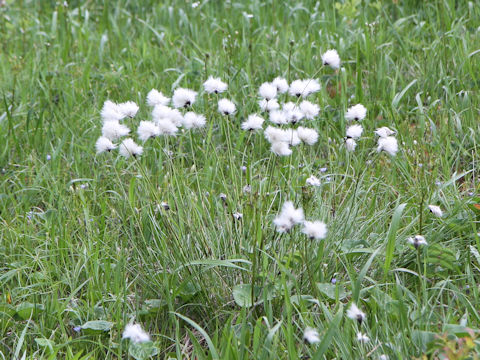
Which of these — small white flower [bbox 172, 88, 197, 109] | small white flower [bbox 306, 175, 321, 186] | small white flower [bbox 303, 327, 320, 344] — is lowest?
small white flower [bbox 303, 327, 320, 344]

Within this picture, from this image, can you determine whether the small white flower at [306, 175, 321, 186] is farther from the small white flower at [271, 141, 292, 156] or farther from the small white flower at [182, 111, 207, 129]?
the small white flower at [182, 111, 207, 129]

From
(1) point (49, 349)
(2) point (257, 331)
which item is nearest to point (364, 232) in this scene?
(2) point (257, 331)

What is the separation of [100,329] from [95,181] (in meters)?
0.96

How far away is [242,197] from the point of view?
2.38 meters

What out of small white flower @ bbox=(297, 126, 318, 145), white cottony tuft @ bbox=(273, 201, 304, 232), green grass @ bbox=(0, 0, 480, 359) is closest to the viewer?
white cottony tuft @ bbox=(273, 201, 304, 232)

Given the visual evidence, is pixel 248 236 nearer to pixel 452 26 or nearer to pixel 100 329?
pixel 100 329

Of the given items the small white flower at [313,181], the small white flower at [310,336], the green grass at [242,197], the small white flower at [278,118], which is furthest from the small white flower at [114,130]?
the small white flower at [310,336]

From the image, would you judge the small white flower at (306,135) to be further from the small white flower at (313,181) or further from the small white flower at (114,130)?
the small white flower at (114,130)

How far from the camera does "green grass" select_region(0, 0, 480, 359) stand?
2080 millimetres

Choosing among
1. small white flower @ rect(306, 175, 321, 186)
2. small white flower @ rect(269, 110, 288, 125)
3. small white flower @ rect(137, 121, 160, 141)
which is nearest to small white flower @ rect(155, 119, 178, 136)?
small white flower @ rect(137, 121, 160, 141)

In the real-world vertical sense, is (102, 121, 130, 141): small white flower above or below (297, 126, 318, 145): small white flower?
above

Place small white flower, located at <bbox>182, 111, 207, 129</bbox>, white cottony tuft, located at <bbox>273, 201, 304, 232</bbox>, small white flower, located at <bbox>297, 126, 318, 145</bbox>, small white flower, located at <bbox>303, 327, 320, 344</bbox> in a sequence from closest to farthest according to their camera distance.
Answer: small white flower, located at <bbox>303, 327, 320, 344</bbox>, white cottony tuft, located at <bbox>273, 201, 304, 232</bbox>, small white flower, located at <bbox>297, 126, 318, 145</bbox>, small white flower, located at <bbox>182, 111, 207, 129</bbox>

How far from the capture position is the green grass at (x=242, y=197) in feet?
6.82

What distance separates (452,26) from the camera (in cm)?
377
